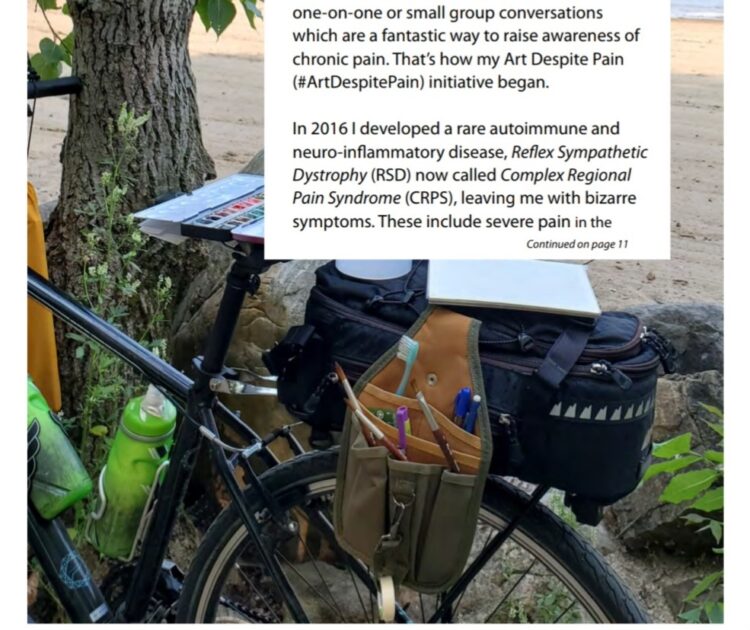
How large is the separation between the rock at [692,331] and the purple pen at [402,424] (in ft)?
5.34

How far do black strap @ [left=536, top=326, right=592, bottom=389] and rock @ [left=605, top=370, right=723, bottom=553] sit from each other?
130cm

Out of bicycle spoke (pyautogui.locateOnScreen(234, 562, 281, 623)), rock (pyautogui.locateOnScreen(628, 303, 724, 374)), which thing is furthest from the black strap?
rock (pyautogui.locateOnScreen(628, 303, 724, 374))

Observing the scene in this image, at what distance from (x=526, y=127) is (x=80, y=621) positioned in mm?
1353

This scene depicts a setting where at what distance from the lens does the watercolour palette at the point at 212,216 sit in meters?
1.62

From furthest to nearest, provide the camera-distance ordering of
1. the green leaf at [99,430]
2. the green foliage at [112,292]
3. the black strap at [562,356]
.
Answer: the green leaf at [99,430], the green foliage at [112,292], the black strap at [562,356]

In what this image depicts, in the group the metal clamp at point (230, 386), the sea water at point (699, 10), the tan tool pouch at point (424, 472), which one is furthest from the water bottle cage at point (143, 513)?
the sea water at point (699, 10)

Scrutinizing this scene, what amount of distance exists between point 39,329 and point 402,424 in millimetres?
1135

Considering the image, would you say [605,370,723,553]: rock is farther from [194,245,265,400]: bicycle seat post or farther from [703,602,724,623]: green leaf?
[194,245,265,400]: bicycle seat post

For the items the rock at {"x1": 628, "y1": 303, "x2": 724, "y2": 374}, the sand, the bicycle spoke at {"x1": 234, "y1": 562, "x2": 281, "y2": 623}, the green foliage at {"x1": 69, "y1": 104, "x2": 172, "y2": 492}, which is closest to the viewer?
the bicycle spoke at {"x1": 234, "y1": 562, "x2": 281, "y2": 623}

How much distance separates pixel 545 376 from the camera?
145 centimetres

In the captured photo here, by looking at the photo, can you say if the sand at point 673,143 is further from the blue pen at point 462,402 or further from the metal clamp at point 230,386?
the metal clamp at point 230,386

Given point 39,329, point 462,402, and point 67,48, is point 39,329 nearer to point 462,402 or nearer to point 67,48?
point 67,48

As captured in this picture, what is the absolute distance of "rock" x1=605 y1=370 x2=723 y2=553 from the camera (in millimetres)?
2604
